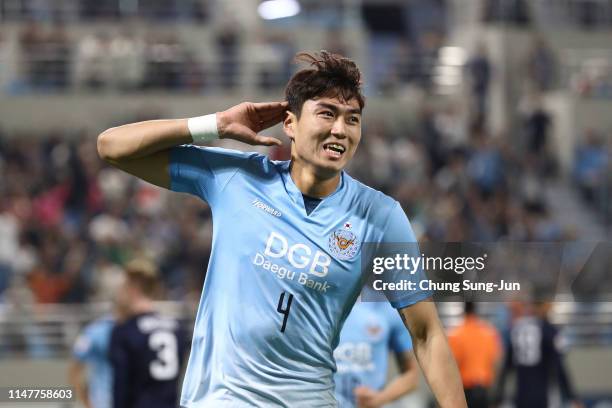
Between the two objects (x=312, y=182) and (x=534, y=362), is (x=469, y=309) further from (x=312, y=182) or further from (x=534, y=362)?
(x=312, y=182)

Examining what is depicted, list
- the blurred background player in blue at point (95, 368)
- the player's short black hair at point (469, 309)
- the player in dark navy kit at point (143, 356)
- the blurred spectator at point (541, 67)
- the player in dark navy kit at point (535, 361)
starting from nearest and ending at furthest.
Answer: the player in dark navy kit at point (143, 356), the blurred background player in blue at point (95, 368), the player's short black hair at point (469, 309), the player in dark navy kit at point (535, 361), the blurred spectator at point (541, 67)

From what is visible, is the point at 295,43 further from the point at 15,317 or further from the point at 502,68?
the point at 15,317

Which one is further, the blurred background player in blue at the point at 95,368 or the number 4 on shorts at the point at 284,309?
the blurred background player in blue at the point at 95,368

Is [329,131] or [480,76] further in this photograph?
[480,76]

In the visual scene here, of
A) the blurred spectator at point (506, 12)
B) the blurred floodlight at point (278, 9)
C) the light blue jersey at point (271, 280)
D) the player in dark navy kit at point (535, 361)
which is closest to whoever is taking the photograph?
the light blue jersey at point (271, 280)

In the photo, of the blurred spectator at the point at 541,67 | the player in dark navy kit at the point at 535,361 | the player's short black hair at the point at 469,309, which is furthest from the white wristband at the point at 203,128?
the blurred spectator at the point at 541,67

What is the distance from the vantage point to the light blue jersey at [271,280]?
4.34 m

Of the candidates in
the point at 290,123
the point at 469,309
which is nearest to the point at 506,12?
the point at 469,309

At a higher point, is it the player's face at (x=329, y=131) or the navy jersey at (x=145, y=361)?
the player's face at (x=329, y=131)

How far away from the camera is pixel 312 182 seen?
4.56 m

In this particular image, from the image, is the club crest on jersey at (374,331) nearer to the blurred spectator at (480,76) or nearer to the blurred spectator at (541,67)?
the blurred spectator at (480,76)

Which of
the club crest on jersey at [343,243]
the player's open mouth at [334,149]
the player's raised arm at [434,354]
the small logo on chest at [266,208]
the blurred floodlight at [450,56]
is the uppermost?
the blurred floodlight at [450,56]

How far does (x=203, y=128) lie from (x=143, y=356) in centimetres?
393

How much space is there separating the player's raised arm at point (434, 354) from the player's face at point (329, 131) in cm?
62
